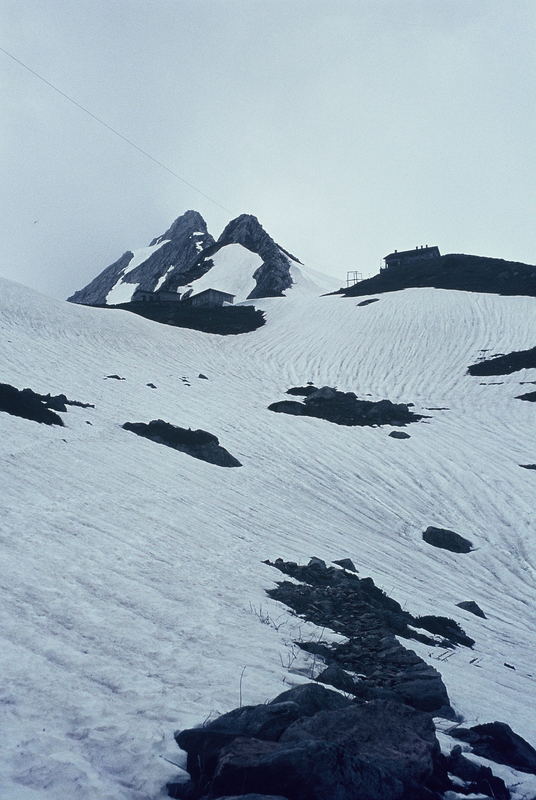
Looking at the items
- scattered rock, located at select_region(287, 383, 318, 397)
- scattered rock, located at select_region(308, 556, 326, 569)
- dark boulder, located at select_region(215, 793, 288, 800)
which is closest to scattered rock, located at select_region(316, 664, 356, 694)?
dark boulder, located at select_region(215, 793, 288, 800)

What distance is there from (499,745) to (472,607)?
6.98 m

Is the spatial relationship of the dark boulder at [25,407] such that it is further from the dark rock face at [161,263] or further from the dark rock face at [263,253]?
the dark rock face at [161,263]

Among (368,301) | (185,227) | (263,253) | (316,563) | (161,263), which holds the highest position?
(185,227)

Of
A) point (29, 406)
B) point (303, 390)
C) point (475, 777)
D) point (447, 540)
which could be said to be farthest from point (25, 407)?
point (303, 390)

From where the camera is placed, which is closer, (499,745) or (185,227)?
(499,745)

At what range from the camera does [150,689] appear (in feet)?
17.3

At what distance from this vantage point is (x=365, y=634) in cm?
800

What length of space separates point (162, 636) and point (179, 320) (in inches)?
2085

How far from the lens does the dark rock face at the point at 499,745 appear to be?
478cm

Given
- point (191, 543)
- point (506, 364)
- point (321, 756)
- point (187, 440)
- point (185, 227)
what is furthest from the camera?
point (185, 227)

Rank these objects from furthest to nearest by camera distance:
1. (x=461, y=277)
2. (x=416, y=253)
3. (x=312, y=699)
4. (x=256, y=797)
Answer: (x=416, y=253) < (x=461, y=277) < (x=312, y=699) < (x=256, y=797)

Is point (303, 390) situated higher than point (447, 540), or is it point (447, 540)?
point (303, 390)

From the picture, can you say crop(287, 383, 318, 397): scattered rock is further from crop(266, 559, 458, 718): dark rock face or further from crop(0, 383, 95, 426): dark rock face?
crop(266, 559, 458, 718): dark rock face

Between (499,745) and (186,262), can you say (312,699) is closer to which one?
(499,745)
